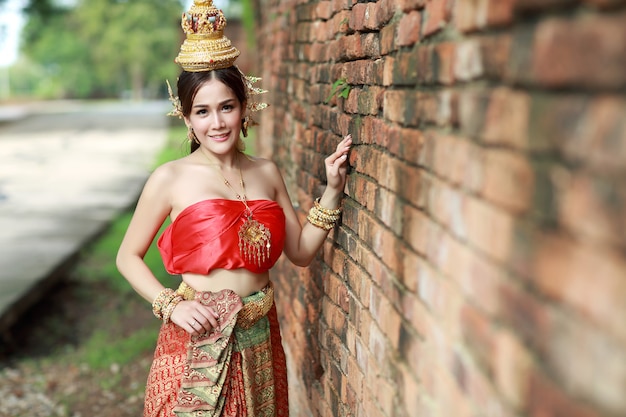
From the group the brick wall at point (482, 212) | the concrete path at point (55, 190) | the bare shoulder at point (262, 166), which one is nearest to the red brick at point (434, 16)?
the brick wall at point (482, 212)

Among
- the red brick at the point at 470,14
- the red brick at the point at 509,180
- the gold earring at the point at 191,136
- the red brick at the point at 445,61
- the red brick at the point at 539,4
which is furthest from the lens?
the gold earring at the point at 191,136

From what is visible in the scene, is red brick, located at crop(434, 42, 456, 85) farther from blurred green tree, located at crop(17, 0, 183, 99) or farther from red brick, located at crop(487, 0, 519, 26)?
blurred green tree, located at crop(17, 0, 183, 99)

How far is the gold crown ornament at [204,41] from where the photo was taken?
9.00 feet

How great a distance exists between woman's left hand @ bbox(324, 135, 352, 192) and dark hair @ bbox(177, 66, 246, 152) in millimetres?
413

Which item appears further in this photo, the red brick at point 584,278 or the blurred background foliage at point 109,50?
the blurred background foliage at point 109,50

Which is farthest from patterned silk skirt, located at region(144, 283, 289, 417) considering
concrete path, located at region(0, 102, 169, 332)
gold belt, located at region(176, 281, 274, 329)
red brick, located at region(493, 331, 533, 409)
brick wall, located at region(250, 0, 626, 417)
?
concrete path, located at region(0, 102, 169, 332)

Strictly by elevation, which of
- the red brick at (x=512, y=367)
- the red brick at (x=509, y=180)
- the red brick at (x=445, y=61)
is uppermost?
the red brick at (x=445, y=61)

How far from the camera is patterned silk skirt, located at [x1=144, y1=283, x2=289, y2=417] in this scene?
2.69 metres

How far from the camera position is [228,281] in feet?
9.08

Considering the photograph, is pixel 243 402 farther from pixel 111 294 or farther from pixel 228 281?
pixel 111 294

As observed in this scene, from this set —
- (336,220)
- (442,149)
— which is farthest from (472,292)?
(336,220)

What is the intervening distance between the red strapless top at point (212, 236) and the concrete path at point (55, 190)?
3.01 m

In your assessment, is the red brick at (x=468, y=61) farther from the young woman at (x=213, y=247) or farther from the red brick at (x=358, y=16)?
the young woman at (x=213, y=247)

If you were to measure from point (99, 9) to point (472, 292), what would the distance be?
6216cm
